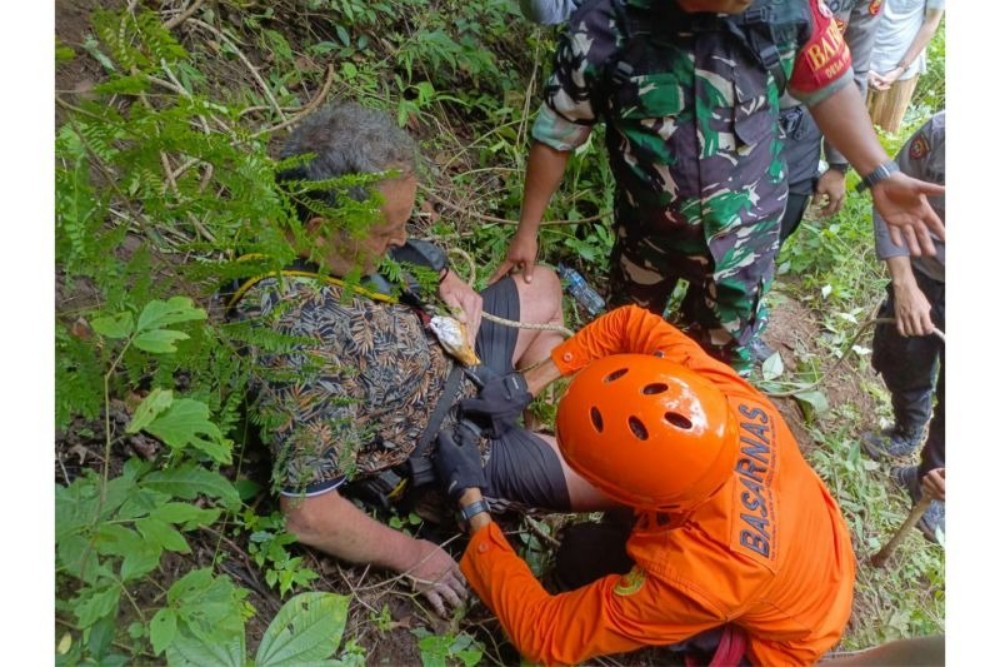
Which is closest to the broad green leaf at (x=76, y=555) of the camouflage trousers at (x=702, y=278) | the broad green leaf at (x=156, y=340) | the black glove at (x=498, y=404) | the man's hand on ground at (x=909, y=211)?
the broad green leaf at (x=156, y=340)

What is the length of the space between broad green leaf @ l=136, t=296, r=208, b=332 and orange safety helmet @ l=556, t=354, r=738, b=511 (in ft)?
2.69

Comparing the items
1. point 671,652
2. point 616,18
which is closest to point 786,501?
point 671,652

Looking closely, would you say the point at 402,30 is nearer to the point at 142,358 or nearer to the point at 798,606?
the point at 142,358

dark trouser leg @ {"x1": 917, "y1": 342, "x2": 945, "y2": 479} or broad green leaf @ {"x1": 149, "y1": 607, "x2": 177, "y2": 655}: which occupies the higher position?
broad green leaf @ {"x1": 149, "y1": 607, "x2": 177, "y2": 655}

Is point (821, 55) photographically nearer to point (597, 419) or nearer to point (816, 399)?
point (597, 419)

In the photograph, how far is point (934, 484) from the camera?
6.68ft

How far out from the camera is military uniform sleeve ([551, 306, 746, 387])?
1816 mm

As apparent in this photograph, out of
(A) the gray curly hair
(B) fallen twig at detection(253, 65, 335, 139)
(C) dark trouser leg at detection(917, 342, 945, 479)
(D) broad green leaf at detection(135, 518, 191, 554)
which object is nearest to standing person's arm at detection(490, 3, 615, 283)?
(A) the gray curly hair

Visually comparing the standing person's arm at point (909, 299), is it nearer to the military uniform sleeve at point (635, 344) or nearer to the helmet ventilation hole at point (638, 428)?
the military uniform sleeve at point (635, 344)

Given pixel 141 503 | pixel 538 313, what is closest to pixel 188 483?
pixel 141 503

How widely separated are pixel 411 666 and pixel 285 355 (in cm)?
93

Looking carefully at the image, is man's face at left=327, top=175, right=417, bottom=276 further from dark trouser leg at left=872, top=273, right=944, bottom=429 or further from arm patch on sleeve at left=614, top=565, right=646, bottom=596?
dark trouser leg at left=872, top=273, right=944, bottom=429

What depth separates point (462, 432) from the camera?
2.08 m

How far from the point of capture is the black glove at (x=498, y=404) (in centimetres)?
212
